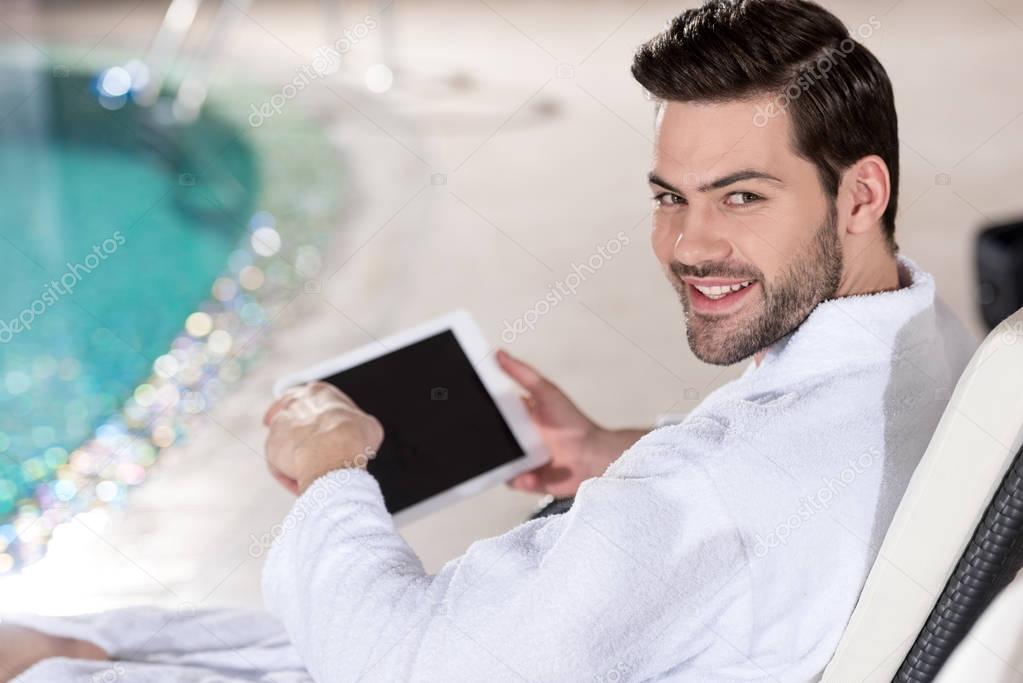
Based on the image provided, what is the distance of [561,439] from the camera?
1.63 metres

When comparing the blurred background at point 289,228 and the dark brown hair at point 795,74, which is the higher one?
the blurred background at point 289,228

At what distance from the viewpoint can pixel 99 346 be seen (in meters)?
3.23

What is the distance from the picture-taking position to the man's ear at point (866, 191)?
3.87ft

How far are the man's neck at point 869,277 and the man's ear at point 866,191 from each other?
0.03 meters

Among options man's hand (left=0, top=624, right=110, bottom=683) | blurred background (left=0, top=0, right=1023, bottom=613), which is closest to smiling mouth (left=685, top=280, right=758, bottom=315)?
man's hand (left=0, top=624, right=110, bottom=683)

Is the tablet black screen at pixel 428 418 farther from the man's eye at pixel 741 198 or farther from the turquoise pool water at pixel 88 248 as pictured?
the turquoise pool water at pixel 88 248

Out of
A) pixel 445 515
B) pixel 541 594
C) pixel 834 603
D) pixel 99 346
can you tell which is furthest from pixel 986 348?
pixel 99 346

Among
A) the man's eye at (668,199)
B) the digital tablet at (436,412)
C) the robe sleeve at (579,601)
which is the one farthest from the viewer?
the digital tablet at (436,412)

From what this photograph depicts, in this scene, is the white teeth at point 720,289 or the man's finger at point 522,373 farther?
the man's finger at point 522,373

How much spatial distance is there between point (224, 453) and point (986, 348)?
184 cm

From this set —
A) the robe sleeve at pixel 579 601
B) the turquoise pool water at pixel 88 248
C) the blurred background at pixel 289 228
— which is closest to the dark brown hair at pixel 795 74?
the robe sleeve at pixel 579 601

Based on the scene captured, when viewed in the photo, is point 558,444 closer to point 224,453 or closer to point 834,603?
point 834,603

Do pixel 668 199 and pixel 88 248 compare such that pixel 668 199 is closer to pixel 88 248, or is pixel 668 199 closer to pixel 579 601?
pixel 579 601

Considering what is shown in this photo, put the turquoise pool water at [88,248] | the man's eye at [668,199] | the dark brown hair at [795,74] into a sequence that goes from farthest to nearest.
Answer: the turquoise pool water at [88,248], the man's eye at [668,199], the dark brown hair at [795,74]
